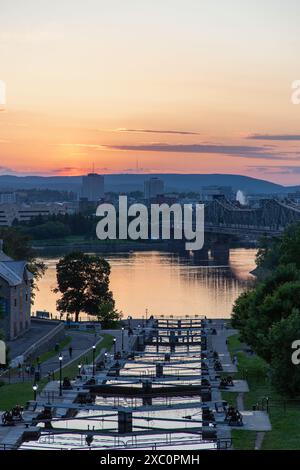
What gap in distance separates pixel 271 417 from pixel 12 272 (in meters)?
14.2

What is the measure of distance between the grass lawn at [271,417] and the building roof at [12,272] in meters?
7.92

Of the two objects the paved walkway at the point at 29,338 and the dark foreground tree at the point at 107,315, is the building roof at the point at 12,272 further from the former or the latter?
the dark foreground tree at the point at 107,315

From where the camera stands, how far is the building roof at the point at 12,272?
3102 centimetres

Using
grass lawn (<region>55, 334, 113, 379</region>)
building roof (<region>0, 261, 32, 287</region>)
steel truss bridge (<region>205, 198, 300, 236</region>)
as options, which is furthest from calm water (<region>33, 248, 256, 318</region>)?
steel truss bridge (<region>205, 198, 300, 236</region>)

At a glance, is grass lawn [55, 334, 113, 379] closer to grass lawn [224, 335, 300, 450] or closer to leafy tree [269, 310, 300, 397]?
grass lawn [224, 335, 300, 450]

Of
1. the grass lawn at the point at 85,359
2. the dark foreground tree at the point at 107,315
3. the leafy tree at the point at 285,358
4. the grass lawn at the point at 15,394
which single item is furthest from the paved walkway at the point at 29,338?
the leafy tree at the point at 285,358

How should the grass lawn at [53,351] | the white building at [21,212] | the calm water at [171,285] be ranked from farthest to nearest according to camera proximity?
the white building at [21,212] → the calm water at [171,285] → the grass lawn at [53,351]

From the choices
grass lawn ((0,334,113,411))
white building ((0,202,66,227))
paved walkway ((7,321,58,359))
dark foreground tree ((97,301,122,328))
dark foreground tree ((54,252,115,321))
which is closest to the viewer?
grass lawn ((0,334,113,411))

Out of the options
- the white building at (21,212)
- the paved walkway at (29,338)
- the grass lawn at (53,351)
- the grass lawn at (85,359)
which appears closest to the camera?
the grass lawn at (85,359)

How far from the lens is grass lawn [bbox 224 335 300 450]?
17203 millimetres

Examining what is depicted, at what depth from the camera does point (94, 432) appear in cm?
1859

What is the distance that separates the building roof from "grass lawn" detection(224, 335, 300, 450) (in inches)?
312

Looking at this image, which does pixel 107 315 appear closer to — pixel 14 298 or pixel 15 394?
pixel 14 298

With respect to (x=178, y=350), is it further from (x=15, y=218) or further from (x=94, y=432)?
(x=15, y=218)
